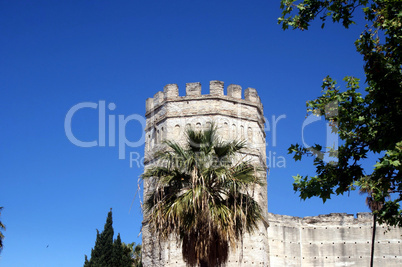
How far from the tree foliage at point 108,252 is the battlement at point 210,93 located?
8985mm

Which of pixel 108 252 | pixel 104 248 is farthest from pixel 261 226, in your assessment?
pixel 104 248

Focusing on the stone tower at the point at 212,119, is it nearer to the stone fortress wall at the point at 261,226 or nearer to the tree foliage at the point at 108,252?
the stone fortress wall at the point at 261,226

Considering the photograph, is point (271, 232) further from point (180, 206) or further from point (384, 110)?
point (384, 110)

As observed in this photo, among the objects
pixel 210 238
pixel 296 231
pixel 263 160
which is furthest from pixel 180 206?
pixel 296 231

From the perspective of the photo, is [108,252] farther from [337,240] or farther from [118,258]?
[337,240]

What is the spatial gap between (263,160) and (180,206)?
489 inches

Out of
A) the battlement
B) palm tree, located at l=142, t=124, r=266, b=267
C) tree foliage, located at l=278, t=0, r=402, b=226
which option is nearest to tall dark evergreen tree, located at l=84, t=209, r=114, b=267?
the battlement

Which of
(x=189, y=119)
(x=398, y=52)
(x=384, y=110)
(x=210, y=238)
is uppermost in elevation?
(x=189, y=119)

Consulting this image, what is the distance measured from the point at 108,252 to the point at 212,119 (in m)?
10.9

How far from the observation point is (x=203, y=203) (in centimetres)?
1465

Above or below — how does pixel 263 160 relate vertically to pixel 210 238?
above

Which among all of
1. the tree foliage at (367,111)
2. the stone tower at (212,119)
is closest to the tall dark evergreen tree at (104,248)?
the stone tower at (212,119)

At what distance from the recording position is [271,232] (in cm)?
3053

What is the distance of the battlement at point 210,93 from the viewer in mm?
26375
